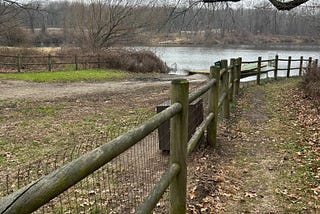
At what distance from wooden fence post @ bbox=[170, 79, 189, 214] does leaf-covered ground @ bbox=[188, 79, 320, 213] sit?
70 centimetres

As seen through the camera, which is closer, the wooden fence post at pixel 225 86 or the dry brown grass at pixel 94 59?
the wooden fence post at pixel 225 86

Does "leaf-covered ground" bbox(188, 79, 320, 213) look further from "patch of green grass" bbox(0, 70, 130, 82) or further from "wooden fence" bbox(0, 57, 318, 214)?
"patch of green grass" bbox(0, 70, 130, 82)

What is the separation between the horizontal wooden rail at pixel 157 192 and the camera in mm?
2426

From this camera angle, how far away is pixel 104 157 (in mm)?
1782

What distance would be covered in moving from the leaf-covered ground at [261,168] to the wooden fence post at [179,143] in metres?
0.70

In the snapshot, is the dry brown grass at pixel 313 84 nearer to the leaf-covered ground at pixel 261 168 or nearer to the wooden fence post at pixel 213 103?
the leaf-covered ground at pixel 261 168

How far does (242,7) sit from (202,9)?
212 cm

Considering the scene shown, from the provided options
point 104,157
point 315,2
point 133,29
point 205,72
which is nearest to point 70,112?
point 104,157

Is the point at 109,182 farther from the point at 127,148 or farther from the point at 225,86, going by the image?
the point at 225,86

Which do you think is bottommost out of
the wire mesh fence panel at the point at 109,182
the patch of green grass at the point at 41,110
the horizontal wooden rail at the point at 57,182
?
the patch of green grass at the point at 41,110

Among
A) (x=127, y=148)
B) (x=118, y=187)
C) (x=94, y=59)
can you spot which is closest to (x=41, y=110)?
(x=118, y=187)

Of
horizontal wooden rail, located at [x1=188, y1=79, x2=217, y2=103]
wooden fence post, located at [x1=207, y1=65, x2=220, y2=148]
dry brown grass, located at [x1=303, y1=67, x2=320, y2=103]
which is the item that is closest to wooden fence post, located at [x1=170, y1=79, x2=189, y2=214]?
horizontal wooden rail, located at [x1=188, y1=79, x2=217, y2=103]

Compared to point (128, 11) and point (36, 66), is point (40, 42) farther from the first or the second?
point (36, 66)

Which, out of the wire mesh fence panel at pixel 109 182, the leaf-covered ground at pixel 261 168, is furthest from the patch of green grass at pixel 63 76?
the wire mesh fence panel at pixel 109 182
